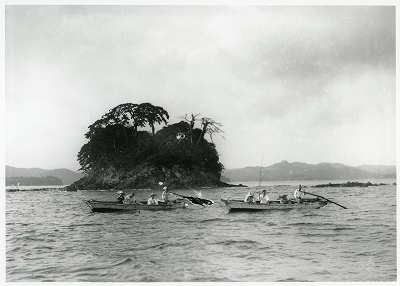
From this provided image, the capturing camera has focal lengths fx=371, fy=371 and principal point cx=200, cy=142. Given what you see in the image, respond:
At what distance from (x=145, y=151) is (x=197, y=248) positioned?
6606 millimetres

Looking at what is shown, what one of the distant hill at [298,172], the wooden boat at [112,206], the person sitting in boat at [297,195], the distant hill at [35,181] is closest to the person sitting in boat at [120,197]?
the wooden boat at [112,206]

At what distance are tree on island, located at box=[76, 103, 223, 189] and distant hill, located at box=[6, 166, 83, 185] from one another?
0.54 metres

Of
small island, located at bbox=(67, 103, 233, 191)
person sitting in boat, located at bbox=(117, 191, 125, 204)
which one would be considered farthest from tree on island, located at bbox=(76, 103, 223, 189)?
person sitting in boat, located at bbox=(117, 191, 125, 204)

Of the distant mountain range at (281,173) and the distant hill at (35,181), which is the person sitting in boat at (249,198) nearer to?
the distant mountain range at (281,173)

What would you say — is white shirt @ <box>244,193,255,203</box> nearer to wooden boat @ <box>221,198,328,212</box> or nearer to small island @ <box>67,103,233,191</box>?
wooden boat @ <box>221,198,328,212</box>

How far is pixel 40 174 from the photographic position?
1128 cm

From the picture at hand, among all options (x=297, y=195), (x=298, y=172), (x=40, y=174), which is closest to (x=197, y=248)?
(x=298, y=172)

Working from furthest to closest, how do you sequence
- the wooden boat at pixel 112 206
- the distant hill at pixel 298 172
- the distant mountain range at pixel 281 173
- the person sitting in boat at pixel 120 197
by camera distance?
the person sitting in boat at pixel 120 197 < the wooden boat at pixel 112 206 < the distant hill at pixel 298 172 < the distant mountain range at pixel 281 173

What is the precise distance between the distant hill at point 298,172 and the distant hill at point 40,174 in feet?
16.3

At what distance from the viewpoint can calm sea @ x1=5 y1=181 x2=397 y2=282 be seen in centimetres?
792

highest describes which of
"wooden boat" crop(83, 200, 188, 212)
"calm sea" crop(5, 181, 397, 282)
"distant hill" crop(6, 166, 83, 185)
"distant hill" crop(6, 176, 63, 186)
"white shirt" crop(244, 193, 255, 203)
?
"distant hill" crop(6, 166, 83, 185)

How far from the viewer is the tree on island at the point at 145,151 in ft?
36.2

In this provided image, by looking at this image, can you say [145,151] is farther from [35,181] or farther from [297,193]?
[297,193]

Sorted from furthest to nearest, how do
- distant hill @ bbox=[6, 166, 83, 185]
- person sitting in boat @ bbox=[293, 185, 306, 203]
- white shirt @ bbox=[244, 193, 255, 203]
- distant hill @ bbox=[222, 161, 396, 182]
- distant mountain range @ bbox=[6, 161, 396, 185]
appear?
1. person sitting in boat @ bbox=[293, 185, 306, 203]
2. white shirt @ bbox=[244, 193, 255, 203]
3. distant hill @ bbox=[222, 161, 396, 182]
4. distant mountain range @ bbox=[6, 161, 396, 185]
5. distant hill @ bbox=[6, 166, 83, 185]
